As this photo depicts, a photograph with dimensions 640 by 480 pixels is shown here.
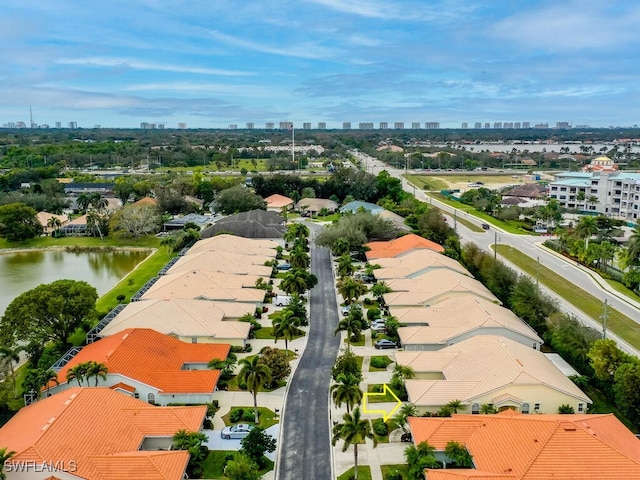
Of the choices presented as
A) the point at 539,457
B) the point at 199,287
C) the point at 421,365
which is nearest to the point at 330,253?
the point at 199,287

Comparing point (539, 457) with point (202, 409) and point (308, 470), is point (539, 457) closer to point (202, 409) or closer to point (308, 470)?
point (308, 470)

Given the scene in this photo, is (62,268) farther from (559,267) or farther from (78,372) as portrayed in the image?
(559,267)

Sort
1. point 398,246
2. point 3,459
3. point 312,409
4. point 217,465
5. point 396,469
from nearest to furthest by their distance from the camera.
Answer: point 3,459
point 396,469
point 217,465
point 312,409
point 398,246

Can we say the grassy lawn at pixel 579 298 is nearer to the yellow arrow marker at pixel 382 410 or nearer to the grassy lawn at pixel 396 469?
the yellow arrow marker at pixel 382 410

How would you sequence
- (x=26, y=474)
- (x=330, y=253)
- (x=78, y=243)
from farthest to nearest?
(x=78, y=243) → (x=330, y=253) → (x=26, y=474)

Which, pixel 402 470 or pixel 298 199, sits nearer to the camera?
pixel 402 470

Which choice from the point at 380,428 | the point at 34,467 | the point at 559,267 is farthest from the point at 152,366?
the point at 559,267
